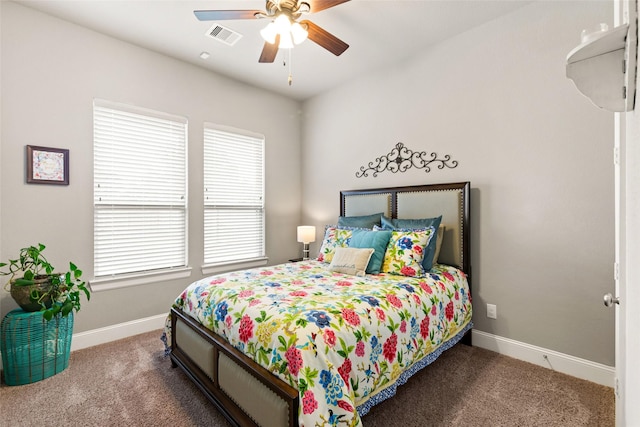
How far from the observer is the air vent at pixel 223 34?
279 centimetres

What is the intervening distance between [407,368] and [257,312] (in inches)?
40.2

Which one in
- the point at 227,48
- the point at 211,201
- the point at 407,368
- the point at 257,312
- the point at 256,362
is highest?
the point at 227,48

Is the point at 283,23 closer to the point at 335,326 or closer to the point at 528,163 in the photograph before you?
the point at 335,326

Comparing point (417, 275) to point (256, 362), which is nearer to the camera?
point (256, 362)

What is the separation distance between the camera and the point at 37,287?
7.48 ft

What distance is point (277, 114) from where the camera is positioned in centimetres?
435

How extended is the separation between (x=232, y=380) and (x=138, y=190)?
2.33 m

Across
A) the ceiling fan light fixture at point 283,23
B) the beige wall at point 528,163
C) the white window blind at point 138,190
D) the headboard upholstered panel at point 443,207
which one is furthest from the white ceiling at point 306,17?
the headboard upholstered panel at point 443,207

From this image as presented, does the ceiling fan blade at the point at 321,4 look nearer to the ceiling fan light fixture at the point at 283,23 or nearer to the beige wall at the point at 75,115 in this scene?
the ceiling fan light fixture at the point at 283,23

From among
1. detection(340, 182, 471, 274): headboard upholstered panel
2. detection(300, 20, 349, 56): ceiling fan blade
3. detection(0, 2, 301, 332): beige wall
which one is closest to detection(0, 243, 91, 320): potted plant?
detection(0, 2, 301, 332): beige wall

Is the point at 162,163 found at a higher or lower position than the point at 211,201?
higher

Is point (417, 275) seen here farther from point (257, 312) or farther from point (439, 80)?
point (439, 80)

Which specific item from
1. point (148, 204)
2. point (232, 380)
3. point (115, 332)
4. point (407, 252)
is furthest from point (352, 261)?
point (115, 332)

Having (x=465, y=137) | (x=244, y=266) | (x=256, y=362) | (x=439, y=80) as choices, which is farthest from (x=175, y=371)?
(x=439, y=80)
